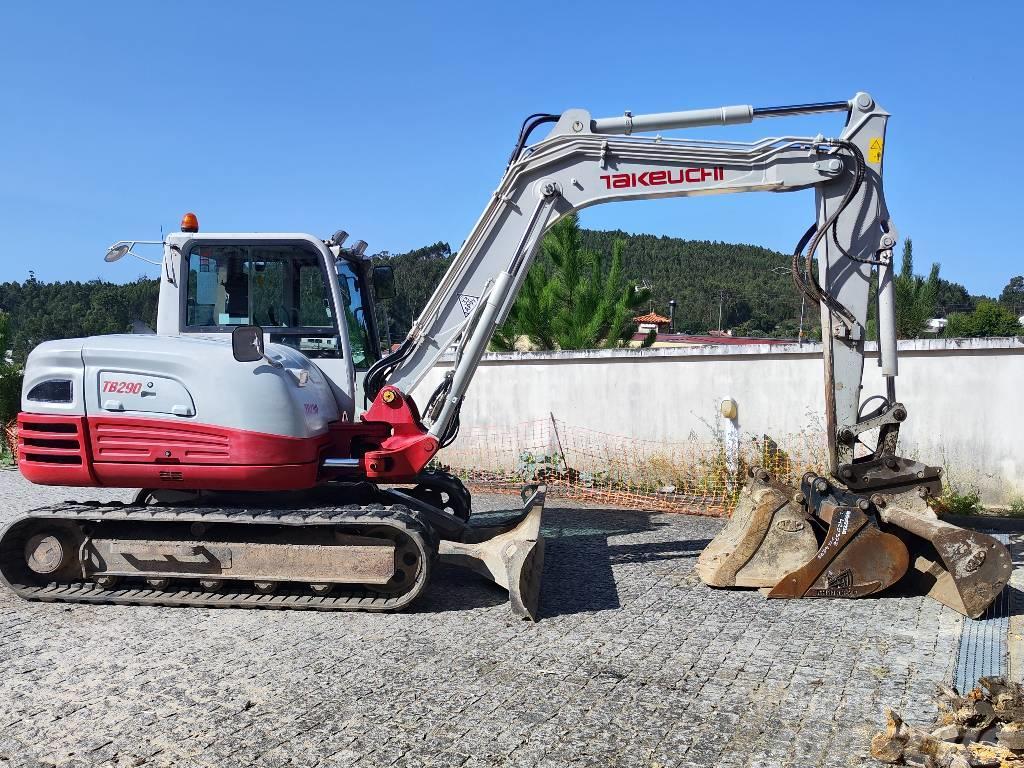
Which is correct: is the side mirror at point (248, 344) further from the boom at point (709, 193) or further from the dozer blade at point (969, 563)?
the dozer blade at point (969, 563)

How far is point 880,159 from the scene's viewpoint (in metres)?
6.48

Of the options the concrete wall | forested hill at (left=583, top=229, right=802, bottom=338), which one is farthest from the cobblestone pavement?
forested hill at (left=583, top=229, right=802, bottom=338)

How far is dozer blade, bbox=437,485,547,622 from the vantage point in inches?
225

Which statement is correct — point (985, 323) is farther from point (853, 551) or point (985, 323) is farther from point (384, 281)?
point (384, 281)

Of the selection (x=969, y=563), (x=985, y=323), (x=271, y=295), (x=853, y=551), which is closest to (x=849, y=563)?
(x=853, y=551)

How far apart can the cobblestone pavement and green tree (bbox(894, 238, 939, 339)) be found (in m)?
18.0

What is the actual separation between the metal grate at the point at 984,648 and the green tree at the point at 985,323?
28.1 metres

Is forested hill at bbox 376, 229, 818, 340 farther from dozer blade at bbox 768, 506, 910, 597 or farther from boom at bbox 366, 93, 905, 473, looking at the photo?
dozer blade at bbox 768, 506, 910, 597

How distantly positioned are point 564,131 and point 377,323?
2.43m

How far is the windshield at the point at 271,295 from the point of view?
22.3ft

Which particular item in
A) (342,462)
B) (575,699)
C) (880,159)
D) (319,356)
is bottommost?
(575,699)

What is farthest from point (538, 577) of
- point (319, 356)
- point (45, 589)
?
point (45, 589)

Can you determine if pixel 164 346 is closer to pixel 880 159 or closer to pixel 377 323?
pixel 377 323

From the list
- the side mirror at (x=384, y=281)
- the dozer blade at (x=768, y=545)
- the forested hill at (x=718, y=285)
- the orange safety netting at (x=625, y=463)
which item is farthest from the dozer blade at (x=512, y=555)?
the forested hill at (x=718, y=285)
